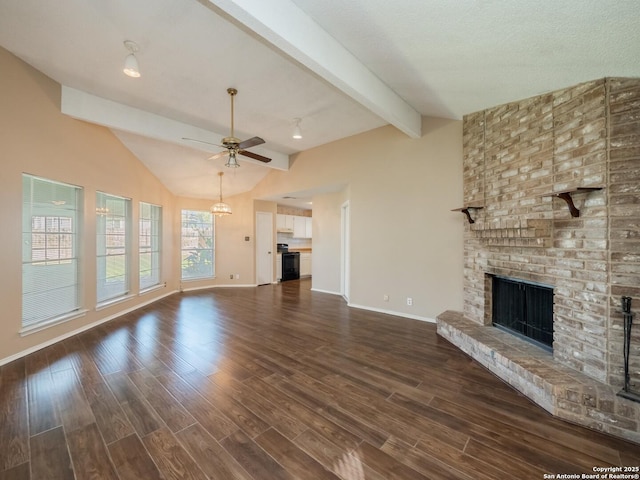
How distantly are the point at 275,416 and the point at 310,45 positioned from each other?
297 cm

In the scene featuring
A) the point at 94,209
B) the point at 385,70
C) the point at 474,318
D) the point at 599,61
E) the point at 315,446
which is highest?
the point at 385,70

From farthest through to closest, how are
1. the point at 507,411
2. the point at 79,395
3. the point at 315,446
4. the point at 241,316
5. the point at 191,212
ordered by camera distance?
1. the point at 191,212
2. the point at 241,316
3. the point at 79,395
4. the point at 507,411
5. the point at 315,446

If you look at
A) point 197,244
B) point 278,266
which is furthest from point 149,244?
point 278,266

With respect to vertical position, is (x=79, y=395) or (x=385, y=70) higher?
(x=385, y=70)

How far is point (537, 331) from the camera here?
2.74 meters

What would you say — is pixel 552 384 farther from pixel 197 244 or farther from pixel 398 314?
pixel 197 244

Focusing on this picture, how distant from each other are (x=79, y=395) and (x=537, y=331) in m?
4.35

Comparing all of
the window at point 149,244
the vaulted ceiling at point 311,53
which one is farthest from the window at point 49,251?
the window at point 149,244

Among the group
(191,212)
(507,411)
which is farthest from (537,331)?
(191,212)

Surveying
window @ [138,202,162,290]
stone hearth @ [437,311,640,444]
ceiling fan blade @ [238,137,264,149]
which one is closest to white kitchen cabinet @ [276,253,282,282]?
window @ [138,202,162,290]

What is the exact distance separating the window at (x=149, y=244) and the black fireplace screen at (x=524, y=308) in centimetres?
627

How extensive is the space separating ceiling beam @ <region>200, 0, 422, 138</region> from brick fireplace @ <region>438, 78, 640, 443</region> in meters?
1.64

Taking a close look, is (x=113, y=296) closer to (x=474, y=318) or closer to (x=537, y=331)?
(x=474, y=318)

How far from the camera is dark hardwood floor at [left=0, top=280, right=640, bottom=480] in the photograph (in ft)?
5.15
